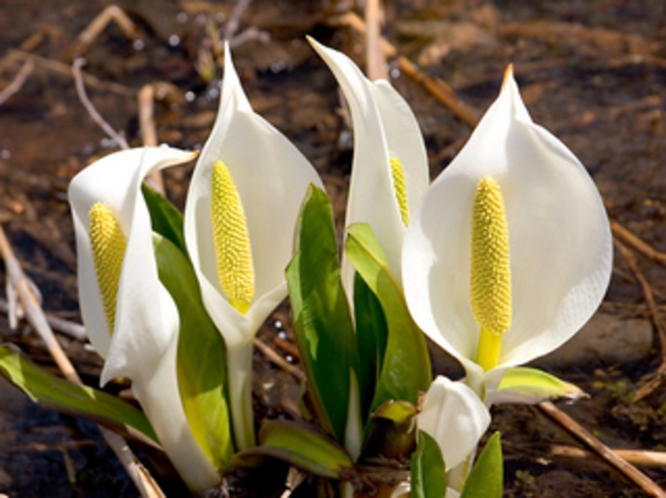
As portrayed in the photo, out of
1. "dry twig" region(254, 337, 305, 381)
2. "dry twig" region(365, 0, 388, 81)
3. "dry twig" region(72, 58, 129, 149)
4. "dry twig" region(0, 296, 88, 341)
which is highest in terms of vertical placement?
"dry twig" region(365, 0, 388, 81)

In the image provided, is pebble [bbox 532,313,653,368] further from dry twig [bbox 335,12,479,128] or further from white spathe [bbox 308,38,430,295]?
dry twig [bbox 335,12,479,128]

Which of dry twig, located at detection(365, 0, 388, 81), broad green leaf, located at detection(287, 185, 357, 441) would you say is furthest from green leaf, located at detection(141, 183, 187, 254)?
dry twig, located at detection(365, 0, 388, 81)

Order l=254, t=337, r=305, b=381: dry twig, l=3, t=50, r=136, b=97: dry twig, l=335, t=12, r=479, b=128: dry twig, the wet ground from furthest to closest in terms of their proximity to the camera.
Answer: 1. l=3, t=50, r=136, b=97: dry twig
2. l=335, t=12, r=479, b=128: dry twig
3. l=254, t=337, r=305, b=381: dry twig
4. the wet ground

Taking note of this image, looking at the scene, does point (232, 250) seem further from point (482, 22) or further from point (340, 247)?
point (482, 22)

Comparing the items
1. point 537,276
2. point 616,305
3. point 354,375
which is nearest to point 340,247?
point 616,305

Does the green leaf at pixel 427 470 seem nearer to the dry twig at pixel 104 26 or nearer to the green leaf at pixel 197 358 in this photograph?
the green leaf at pixel 197 358

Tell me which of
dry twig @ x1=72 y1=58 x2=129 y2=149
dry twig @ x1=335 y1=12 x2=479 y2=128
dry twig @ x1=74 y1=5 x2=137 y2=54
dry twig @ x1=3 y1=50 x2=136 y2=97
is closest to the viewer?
dry twig @ x1=72 y1=58 x2=129 y2=149
